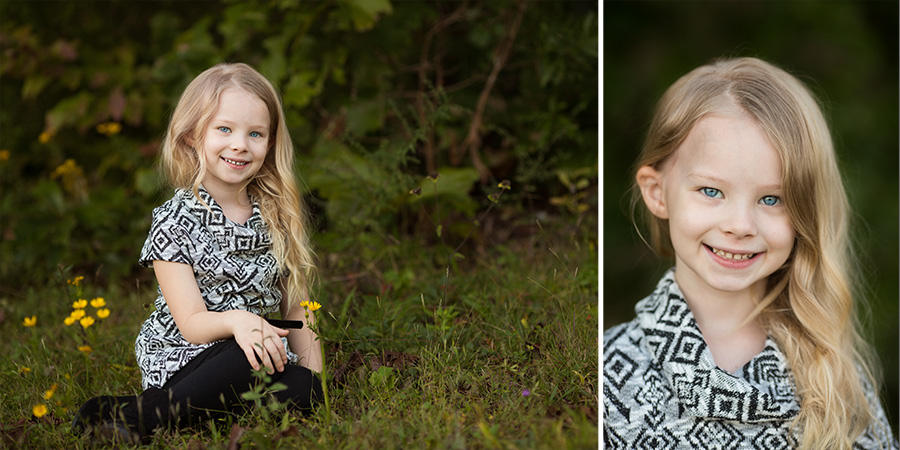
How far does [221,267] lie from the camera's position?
2.07 metres

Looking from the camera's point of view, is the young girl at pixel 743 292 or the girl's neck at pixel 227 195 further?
the girl's neck at pixel 227 195

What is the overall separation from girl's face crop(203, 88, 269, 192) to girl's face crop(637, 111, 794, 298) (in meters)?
1.19

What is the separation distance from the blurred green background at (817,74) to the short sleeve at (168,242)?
1.41 meters

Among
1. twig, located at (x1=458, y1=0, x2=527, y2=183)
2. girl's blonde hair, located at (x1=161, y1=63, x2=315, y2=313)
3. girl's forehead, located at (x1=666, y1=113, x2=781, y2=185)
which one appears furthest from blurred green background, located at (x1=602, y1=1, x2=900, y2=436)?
girl's blonde hair, located at (x1=161, y1=63, x2=315, y2=313)

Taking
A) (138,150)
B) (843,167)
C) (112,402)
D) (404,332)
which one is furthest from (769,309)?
(138,150)

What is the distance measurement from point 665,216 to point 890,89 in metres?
1.29

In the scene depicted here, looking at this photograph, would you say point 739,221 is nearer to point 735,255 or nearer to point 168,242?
point 735,255

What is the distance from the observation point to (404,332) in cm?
240

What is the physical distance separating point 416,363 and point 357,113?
1.65 meters

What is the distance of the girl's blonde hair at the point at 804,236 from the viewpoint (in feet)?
6.14

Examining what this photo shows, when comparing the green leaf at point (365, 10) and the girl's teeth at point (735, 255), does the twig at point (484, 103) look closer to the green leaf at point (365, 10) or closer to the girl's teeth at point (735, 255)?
the green leaf at point (365, 10)

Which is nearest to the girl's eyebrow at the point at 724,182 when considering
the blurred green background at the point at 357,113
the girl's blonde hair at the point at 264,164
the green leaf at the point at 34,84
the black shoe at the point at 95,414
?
the girl's blonde hair at the point at 264,164

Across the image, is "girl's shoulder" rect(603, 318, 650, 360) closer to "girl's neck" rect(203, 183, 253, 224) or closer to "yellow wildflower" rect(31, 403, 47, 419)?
"girl's neck" rect(203, 183, 253, 224)

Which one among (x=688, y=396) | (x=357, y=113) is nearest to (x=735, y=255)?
(x=688, y=396)
